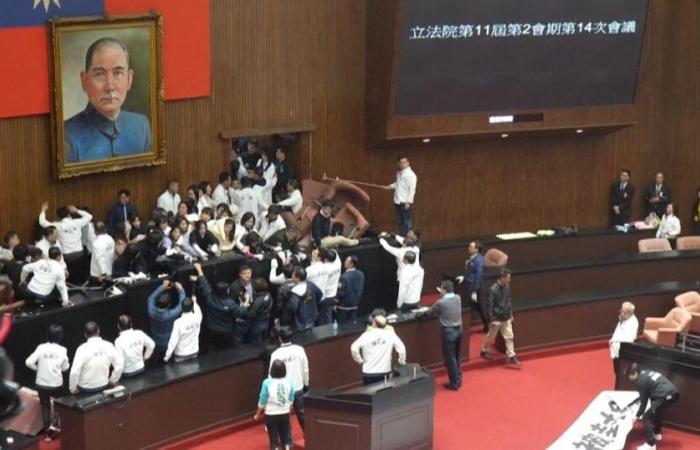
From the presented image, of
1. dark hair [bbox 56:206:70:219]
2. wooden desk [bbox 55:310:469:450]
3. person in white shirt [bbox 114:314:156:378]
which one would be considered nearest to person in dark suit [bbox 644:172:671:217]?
wooden desk [bbox 55:310:469:450]

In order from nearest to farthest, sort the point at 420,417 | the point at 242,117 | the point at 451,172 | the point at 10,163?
A: the point at 420,417 < the point at 10,163 < the point at 242,117 < the point at 451,172

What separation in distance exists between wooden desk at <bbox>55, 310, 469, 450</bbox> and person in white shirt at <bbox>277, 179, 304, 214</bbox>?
3.04 meters

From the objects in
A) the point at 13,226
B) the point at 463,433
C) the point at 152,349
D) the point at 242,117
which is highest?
the point at 242,117

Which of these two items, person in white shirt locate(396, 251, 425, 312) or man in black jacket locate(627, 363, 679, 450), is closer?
man in black jacket locate(627, 363, 679, 450)

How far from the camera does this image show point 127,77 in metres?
16.3

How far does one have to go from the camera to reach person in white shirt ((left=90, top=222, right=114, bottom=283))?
14.8m

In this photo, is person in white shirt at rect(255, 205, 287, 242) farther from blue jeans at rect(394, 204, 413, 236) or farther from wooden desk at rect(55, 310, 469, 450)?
blue jeans at rect(394, 204, 413, 236)

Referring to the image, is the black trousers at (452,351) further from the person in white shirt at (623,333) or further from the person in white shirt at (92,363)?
the person in white shirt at (92,363)

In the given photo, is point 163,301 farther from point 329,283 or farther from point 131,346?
point 329,283

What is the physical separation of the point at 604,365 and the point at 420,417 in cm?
420

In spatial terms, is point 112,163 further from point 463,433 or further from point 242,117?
point 463,433

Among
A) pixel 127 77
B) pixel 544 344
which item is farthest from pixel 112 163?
pixel 544 344

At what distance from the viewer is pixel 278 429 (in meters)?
13.0

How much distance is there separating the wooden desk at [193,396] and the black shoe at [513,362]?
152 cm
